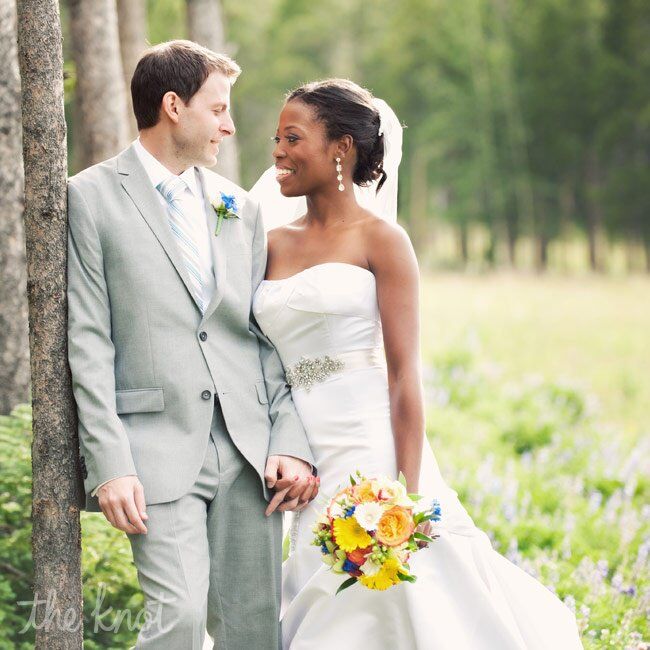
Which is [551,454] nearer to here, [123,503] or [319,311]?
[319,311]

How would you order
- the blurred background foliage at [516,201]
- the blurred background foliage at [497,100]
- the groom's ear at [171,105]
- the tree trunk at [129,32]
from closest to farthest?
the groom's ear at [171,105] < the blurred background foliage at [516,201] < the tree trunk at [129,32] < the blurred background foliage at [497,100]

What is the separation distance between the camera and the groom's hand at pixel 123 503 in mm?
2930

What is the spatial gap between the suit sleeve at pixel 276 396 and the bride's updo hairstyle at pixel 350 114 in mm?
441

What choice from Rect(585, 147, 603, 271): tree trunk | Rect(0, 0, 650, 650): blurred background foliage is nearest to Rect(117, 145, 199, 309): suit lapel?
Rect(0, 0, 650, 650): blurred background foliage

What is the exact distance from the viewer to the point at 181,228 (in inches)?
131

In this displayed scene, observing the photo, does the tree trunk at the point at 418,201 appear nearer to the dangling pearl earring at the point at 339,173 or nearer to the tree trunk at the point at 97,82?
the tree trunk at the point at 97,82

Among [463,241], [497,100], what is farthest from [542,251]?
[497,100]

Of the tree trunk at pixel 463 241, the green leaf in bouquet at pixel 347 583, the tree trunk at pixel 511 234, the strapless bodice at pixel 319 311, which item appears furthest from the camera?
the tree trunk at pixel 463 241

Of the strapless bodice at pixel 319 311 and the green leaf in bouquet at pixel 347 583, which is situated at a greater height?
the strapless bodice at pixel 319 311

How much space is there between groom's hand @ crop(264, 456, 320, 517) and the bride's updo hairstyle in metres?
1.19

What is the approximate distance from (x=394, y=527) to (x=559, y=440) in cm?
542

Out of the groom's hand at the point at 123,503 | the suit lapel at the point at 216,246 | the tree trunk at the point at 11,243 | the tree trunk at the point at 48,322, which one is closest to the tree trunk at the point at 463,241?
the tree trunk at the point at 11,243

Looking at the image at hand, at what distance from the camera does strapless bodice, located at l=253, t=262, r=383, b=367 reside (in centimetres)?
349

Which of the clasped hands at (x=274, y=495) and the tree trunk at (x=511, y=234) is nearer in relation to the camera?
the clasped hands at (x=274, y=495)
